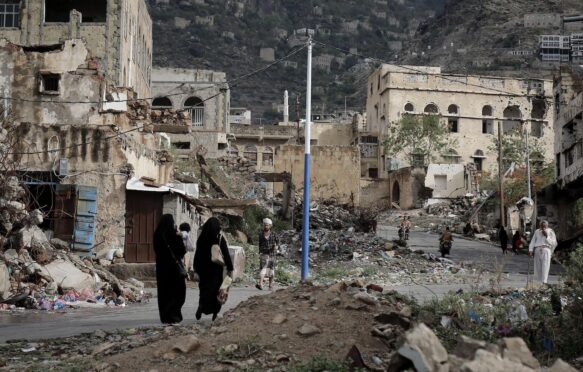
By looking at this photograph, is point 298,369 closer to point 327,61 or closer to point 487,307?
point 487,307

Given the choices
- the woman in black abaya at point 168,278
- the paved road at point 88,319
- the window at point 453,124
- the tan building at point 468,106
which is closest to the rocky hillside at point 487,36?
the tan building at point 468,106

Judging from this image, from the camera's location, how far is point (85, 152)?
20.4 m

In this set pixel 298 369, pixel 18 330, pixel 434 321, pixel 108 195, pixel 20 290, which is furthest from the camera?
pixel 108 195

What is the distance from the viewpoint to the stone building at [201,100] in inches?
2192

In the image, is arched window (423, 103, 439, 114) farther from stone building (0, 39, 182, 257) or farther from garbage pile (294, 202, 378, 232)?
stone building (0, 39, 182, 257)

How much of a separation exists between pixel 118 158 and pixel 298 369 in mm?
14572

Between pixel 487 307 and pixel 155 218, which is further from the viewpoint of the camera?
pixel 155 218

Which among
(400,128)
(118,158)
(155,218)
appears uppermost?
(400,128)

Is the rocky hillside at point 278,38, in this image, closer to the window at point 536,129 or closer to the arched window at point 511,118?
the arched window at point 511,118

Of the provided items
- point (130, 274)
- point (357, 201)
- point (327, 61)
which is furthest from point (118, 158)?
point (327, 61)

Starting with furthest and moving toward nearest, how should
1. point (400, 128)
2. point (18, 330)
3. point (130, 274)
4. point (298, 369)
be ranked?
point (400, 128) → point (130, 274) → point (18, 330) → point (298, 369)

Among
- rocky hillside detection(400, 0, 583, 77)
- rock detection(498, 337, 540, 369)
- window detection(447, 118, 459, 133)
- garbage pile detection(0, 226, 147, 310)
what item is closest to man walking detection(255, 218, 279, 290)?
garbage pile detection(0, 226, 147, 310)

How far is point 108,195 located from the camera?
66.6 ft

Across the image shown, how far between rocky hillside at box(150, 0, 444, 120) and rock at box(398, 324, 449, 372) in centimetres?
11156
